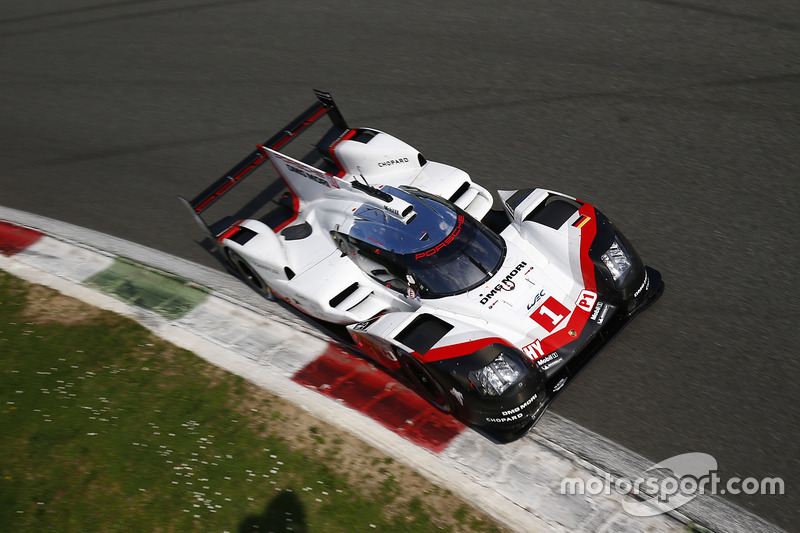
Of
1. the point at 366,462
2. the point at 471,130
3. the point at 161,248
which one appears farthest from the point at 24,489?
the point at 471,130

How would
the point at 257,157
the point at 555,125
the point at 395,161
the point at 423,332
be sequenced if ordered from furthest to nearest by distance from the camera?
1. the point at 555,125
2. the point at 395,161
3. the point at 257,157
4. the point at 423,332

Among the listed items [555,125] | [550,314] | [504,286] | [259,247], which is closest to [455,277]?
[504,286]

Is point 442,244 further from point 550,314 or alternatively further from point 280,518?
point 280,518

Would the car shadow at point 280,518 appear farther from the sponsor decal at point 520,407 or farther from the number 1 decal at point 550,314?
the number 1 decal at point 550,314

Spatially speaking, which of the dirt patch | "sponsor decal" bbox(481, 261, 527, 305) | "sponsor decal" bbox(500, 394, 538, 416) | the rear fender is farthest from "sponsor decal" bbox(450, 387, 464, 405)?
the dirt patch

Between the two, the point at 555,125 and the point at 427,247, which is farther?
the point at 555,125

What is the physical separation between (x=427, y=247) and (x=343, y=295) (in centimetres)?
111

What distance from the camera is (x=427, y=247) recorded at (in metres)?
7.03

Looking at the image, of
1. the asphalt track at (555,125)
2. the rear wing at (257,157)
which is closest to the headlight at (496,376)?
the asphalt track at (555,125)

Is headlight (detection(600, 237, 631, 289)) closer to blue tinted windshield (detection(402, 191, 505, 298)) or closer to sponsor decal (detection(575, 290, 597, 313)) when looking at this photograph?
sponsor decal (detection(575, 290, 597, 313))

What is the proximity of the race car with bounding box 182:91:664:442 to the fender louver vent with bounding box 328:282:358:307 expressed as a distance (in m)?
0.02

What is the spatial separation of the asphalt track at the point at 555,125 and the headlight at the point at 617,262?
74cm

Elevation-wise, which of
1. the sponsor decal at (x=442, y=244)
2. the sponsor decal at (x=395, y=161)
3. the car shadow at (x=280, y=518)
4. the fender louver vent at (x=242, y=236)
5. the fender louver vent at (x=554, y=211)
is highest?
the sponsor decal at (x=395, y=161)

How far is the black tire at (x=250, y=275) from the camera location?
8.04 meters
